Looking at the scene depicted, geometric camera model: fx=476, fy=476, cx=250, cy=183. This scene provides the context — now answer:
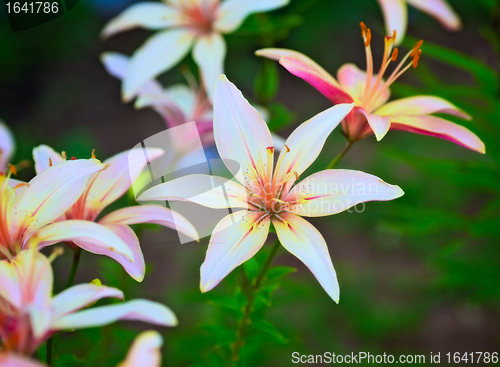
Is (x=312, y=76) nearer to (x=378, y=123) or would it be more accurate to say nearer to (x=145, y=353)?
(x=378, y=123)

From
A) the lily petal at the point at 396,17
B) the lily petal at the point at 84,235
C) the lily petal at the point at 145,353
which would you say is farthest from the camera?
the lily petal at the point at 396,17

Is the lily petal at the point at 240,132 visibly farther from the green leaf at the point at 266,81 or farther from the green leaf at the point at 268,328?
the green leaf at the point at 266,81

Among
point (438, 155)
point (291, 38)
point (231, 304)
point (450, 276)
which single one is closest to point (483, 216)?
point (450, 276)

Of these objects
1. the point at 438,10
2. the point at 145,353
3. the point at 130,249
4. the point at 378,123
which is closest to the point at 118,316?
the point at 145,353

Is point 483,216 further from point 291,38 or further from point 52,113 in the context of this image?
point 52,113

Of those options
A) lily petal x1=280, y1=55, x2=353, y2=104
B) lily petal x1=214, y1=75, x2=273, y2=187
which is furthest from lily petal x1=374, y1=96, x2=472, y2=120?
lily petal x1=214, y1=75, x2=273, y2=187

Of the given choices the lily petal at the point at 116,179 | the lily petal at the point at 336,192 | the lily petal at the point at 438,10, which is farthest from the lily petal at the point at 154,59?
the lily petal at the point at 438,10
